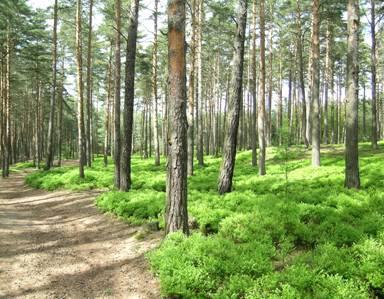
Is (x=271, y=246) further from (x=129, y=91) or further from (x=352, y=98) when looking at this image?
(x=129, y=91)

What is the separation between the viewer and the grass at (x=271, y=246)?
15.5 ft

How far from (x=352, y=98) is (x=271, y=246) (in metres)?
6.51

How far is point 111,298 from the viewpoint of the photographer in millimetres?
5176

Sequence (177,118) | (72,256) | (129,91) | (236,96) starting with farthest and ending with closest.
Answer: (129,91)
(236,96)
(72,256)
(177,118)

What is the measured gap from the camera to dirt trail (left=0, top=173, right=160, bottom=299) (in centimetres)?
548

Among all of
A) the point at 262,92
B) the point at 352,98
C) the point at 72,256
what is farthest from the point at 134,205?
the point at 262,92

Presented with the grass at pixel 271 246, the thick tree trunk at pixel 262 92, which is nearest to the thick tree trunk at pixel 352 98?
the grass at pixel 271 246

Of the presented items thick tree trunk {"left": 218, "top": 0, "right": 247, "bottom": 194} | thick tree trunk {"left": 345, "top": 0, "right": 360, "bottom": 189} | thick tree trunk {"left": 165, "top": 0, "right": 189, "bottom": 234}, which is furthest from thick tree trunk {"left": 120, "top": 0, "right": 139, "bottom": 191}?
thick tree trunk {"left": 345, "top": 0, "right": 360, "bottom": 189}

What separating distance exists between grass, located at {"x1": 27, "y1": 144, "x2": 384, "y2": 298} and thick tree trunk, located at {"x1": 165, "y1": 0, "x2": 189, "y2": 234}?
52cm

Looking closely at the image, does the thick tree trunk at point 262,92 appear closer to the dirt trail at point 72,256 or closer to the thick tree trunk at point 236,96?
the thick tree trunk at point 236,96

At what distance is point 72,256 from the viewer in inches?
281

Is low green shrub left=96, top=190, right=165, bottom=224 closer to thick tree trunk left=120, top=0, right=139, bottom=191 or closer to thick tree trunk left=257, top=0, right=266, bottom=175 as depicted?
thick tree trunk left=120, top=0, right=139, bottom=191

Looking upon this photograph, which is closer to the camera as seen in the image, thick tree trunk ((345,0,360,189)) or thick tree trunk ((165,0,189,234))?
thick tree trunk ((165,0,189,234))

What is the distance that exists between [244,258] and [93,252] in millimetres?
3594
